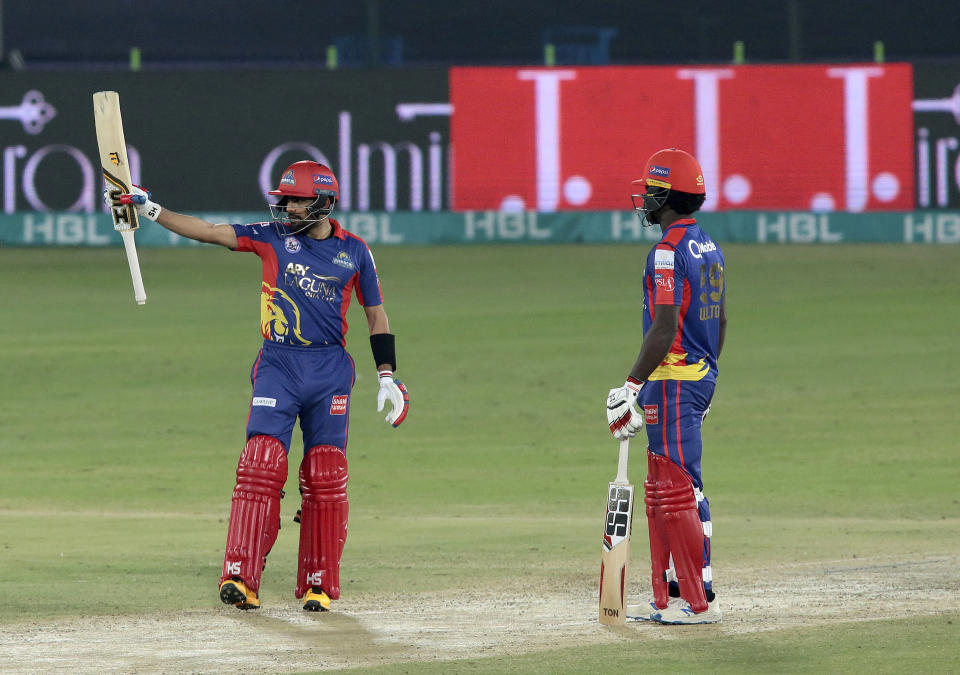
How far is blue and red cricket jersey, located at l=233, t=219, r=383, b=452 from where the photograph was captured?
8.56 m

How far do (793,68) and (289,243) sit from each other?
74.0 feet

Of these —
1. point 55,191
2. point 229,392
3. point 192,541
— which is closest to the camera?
point 192,541

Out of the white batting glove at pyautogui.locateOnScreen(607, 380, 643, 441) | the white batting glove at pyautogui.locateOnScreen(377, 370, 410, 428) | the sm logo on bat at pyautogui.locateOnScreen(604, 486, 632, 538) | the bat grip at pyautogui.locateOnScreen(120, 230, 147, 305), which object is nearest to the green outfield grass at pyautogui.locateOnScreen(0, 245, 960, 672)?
the sm logo on bat at pyautogui.locateOnScreen(604, 486, 632, 538)

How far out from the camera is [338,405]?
28.4ft

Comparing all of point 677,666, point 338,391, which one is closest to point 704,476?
point 338,391

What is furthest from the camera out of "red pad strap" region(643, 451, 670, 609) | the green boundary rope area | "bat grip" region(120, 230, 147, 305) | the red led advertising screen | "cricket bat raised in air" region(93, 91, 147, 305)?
the red led advertising screen

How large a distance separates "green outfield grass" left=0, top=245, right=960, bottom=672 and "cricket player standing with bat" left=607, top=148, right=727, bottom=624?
55cm

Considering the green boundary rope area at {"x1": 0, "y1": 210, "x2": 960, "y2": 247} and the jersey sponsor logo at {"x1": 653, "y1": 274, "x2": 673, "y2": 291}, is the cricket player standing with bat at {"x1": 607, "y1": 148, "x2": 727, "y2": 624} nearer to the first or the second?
the jersey sponsor logo at {"x1": 653, "y1": 274, "x2": 673, "y2": 291}

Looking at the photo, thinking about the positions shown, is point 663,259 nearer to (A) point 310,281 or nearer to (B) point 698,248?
(B) point 698,248

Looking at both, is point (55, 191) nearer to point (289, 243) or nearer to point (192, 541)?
point (192, 541)

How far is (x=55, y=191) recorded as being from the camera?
2936 cm

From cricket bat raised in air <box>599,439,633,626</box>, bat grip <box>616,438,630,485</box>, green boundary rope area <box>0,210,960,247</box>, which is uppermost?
green boundary rope area <box>0,210,960,247</box>

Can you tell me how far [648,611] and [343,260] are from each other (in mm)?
2215

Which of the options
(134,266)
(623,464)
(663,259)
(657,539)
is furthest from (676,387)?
(134,266)
